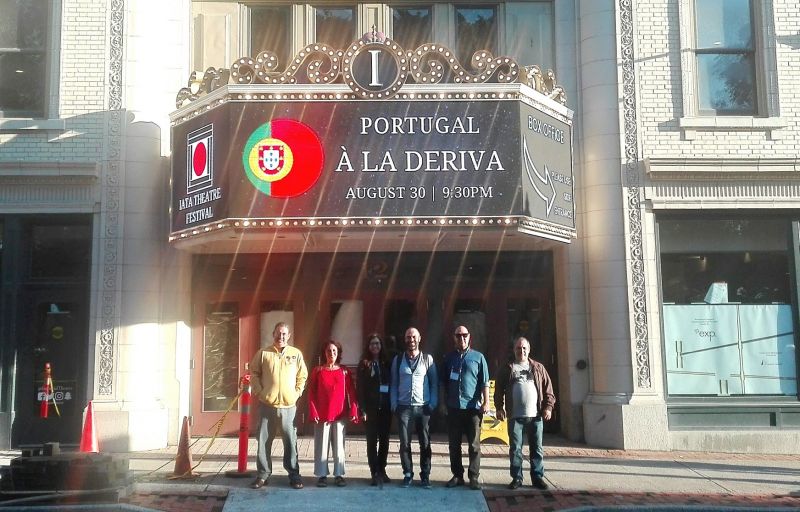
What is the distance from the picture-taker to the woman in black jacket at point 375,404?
28.5ft

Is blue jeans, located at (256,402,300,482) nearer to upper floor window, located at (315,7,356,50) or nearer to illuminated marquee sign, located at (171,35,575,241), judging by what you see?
illuminated marquee sign, located at (171,35,575,241)

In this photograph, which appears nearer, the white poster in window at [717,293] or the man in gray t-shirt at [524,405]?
the man in gray t-shirt at [524,405]

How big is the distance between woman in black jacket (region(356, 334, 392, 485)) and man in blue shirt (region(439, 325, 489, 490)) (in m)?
0.72

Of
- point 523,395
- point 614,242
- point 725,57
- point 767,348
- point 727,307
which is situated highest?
point 725,57

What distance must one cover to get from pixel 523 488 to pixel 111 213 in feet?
23.5

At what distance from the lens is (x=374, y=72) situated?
10461 mm

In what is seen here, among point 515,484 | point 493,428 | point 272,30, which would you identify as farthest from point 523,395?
point 272,30

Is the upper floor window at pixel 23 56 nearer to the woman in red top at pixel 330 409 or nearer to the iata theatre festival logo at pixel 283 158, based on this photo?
the iata theatre festival logo at pixel 283 158

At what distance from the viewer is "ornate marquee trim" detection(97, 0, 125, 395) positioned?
439 inches

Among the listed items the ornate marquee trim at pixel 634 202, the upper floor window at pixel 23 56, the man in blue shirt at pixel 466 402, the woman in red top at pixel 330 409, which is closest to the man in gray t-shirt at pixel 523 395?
the man in blue shirt at pixel 466 402

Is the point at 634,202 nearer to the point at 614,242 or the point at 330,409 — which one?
the point at 614,242

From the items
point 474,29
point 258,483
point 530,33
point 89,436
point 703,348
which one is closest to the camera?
point 258,483

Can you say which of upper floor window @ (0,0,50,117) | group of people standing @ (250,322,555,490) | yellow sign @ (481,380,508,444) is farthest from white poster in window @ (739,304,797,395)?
upper floor window @ (0,0,50,117)

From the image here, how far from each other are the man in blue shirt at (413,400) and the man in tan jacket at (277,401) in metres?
1.17
